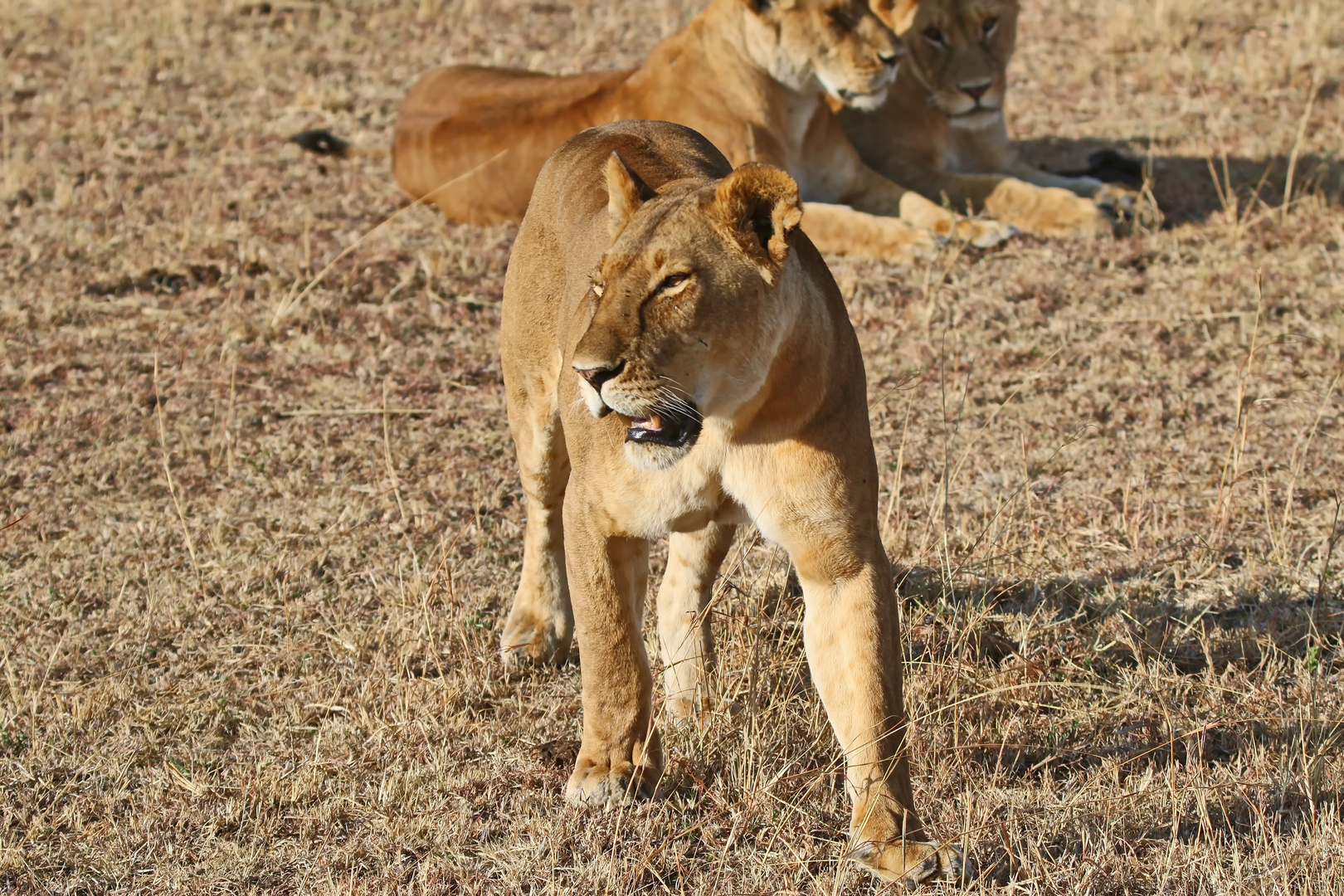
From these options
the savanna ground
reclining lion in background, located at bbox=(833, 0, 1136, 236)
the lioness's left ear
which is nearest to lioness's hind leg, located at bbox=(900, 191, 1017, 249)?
the savanna ground

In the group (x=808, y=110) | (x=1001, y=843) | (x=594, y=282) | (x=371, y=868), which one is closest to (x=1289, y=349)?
(x=808, y=110)

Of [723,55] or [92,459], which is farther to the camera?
[723,55]

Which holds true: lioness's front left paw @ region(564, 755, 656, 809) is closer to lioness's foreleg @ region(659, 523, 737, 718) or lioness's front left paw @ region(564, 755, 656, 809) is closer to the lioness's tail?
lioness's foreleg @ region(659, 523, 737, 718)

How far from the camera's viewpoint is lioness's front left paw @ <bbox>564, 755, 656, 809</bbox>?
3.44m

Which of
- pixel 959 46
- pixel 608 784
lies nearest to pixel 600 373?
pixel 608 784

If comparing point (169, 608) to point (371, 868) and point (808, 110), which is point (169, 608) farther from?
point (808, 110)

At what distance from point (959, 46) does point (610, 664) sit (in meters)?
5.35

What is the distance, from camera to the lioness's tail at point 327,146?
816 centimetres

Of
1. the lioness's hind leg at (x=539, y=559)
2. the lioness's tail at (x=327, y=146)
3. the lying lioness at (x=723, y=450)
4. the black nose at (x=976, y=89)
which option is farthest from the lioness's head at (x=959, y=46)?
the lying lioness at (x=723, y=450)

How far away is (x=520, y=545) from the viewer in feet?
A: 16.1

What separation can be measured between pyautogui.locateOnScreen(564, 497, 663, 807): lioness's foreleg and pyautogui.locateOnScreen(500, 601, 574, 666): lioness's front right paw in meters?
0.73

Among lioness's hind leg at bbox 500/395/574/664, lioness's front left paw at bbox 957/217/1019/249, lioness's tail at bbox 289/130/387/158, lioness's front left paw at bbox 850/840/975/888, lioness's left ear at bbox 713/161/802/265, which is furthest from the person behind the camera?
lioness's tail at bbox 289/130/387/158

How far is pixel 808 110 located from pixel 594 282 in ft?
14.6

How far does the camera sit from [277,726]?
13.0 feet
